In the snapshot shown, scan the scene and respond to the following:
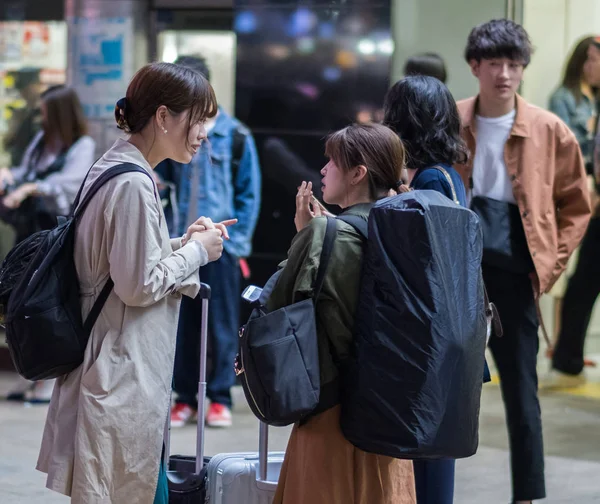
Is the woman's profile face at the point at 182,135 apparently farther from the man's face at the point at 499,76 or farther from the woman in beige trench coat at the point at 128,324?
the man's face at the point at 499,76

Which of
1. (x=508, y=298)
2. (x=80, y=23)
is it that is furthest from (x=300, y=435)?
(x=80, y=23)

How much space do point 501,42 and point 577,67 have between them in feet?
10.8

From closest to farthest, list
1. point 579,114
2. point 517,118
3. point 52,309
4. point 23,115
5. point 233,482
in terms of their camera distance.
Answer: point 52,309 → point 233,482 → point 517,118 → point 579,114 → point 23,115

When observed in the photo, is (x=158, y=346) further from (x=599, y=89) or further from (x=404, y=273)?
(x=599, y=89)

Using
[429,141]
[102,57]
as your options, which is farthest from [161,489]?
[102,57]

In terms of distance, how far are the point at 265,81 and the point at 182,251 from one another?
467cm

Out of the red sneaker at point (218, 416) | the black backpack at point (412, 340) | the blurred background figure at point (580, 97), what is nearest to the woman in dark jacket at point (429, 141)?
the black backpack at point (412, 340)

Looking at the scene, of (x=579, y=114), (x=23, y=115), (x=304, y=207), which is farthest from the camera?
(x=23, y=115)

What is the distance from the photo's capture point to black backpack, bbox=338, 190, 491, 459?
3.10 meters

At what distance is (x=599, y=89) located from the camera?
7660 mm

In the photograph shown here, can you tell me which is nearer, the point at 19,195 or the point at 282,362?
the point at 282,362

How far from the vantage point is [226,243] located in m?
6.61

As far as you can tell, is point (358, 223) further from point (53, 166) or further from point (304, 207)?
point (53, 166)

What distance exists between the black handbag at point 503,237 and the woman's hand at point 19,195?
3.54m
